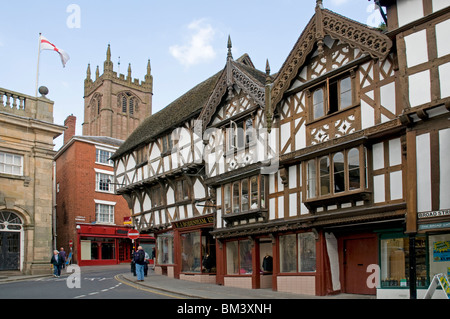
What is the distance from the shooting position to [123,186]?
31922 mm

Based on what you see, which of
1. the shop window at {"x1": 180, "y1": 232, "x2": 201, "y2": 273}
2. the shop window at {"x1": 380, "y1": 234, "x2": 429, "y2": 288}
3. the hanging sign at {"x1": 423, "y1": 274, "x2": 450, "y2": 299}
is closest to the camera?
the hanging sign at {"x1": 423, "y1": 274, "x2": 450, "y2": 299}

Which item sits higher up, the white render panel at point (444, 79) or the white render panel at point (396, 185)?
the white render panel at point (444, 79)

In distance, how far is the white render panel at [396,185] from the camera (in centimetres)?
1440

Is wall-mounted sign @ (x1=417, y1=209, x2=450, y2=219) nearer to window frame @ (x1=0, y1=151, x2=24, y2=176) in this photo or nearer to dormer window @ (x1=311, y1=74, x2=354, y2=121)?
dormer window @ (x1=311, y1=74, x2=354, y2=121)

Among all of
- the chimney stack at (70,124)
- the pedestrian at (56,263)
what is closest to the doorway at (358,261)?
the pedestrian at (56,263)

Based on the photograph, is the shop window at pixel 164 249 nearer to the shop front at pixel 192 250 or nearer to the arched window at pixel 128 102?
the shop front at pixel 192 250

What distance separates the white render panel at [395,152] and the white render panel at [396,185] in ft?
1.07

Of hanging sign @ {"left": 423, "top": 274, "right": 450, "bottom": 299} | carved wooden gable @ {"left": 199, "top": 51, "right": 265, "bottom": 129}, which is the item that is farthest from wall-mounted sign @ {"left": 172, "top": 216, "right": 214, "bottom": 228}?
hanging sign @ {"left": 423, "top": 274, "right": 450, "bottom": 299}

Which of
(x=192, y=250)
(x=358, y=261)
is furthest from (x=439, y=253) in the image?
(x=192, y=250)

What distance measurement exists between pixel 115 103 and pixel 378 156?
78.1 metres

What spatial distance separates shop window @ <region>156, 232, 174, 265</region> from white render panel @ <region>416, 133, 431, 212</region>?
668 inches

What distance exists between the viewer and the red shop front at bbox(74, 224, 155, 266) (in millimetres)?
43594

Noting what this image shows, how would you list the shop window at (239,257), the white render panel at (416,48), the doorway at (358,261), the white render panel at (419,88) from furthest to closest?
the shop window at (239,257) → the doorway at (358,261) → the white render panel at (416,48) → the white render panel at (419,88)

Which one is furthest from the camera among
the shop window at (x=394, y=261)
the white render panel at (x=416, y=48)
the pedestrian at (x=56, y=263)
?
the pedestrian at (x=56, y=263)
